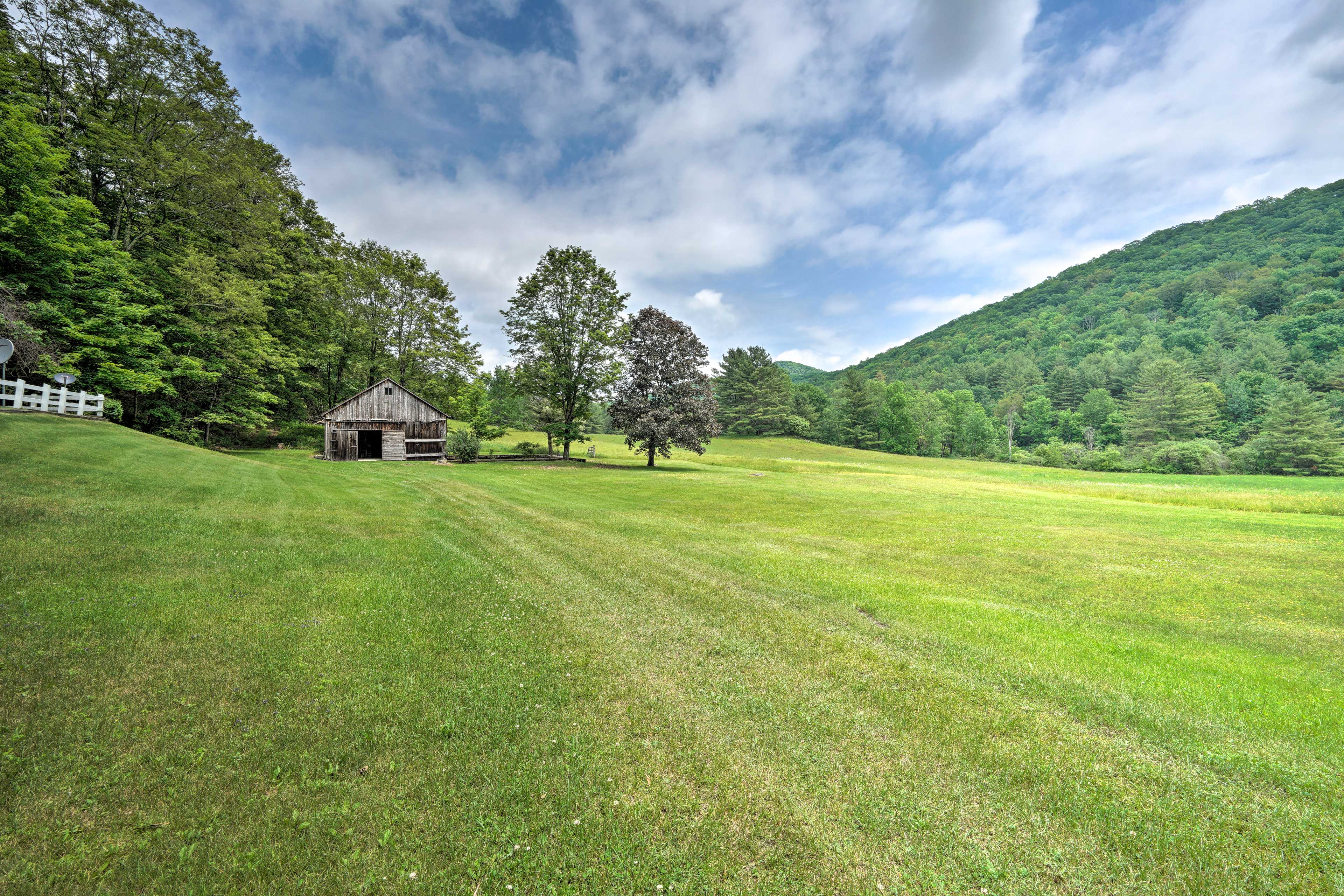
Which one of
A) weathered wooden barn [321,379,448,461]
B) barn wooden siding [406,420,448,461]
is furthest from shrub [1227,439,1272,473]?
weathered wooden barn [321,379,448,461]

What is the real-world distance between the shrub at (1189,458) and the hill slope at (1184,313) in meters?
27.6

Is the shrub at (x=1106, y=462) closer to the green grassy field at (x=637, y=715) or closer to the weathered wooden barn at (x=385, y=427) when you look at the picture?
the green grassy field at (x=637, y=715)

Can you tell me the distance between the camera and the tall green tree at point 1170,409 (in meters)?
59.9

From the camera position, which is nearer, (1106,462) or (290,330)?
(290,330)

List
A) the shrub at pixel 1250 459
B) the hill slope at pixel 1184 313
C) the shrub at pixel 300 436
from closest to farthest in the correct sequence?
the shrub at pixel 300 436
the shrub at pixel 1250 459
the hill slope at pixel 1184 313

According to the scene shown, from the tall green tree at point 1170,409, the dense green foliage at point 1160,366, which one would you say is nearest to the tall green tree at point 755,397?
the dense green foliage at point 1160,366

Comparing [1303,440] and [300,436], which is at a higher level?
[1303,440]

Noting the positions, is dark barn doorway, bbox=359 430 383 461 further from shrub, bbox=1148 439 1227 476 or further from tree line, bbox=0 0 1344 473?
shrub, bbox=1148 439 1227 476

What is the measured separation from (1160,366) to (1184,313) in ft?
210

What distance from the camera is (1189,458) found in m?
52.5

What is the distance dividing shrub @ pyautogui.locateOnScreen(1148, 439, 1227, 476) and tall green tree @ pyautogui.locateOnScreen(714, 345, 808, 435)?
4638cm

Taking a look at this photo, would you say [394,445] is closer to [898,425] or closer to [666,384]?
[666,384]

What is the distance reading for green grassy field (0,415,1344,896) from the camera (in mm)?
2979

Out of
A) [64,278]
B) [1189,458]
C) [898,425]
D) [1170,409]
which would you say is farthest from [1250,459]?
[64,278]
